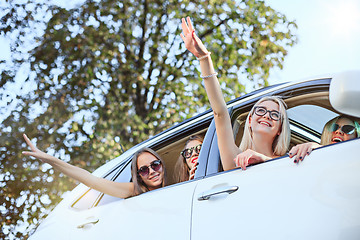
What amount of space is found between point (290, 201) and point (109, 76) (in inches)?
422

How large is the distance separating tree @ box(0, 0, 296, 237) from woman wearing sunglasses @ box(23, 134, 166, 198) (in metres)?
8.13

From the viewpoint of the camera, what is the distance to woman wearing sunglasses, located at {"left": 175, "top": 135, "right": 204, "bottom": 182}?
300 centimetres

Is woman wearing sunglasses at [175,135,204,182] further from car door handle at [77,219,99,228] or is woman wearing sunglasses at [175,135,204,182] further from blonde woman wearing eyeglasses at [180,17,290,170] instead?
car door handle at [77,219,99,228]

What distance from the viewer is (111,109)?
1178 cm

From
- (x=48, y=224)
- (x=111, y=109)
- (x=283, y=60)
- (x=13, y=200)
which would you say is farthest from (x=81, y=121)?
(x=48, y=224)

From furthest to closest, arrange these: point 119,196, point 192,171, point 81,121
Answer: point 81,121
point 119,196
point 192,171

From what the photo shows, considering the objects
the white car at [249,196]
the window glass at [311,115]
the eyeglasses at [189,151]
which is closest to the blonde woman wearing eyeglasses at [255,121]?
the white car at [249,196]

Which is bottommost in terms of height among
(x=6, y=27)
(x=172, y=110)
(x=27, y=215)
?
(x=27, y=215)

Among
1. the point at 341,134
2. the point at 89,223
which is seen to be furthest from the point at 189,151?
the point at 341,134

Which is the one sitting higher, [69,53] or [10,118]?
[69,53]

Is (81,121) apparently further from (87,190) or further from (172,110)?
(87,190)

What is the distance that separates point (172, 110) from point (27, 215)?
482cm

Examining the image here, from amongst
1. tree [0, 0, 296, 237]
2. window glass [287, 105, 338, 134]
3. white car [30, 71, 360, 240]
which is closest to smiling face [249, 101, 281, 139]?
white car [30, 71, 360, 240]

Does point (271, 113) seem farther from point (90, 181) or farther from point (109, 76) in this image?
point (109, 76)
